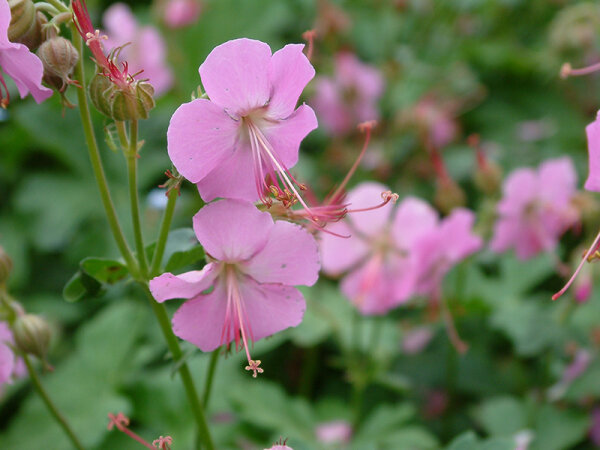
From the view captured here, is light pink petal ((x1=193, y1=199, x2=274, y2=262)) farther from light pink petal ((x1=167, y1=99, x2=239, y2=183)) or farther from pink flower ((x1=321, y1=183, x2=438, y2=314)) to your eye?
pink flower ((x1=321, y1=183, x2=438, y2=314))

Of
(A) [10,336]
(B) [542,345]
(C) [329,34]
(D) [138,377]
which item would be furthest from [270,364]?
(C) [329,34]

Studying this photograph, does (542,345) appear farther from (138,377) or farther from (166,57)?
(166,57)

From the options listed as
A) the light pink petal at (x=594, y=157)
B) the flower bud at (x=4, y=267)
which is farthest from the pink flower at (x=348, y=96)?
the light pink petal at (x=594, y=157)

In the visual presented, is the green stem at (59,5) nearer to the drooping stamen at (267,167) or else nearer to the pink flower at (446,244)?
the drooping stamen at (267,167)

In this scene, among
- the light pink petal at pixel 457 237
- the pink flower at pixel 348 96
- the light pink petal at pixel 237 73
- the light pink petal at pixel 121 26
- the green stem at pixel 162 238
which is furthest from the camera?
the pink flower at pixel 348 96

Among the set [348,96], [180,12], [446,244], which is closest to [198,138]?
[446,244]

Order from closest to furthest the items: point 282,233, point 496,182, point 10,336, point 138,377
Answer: point 282,233, point 10,336, point 496,182, point 138,377

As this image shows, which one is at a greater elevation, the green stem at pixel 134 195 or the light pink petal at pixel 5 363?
the green stem at pixel 134 195
